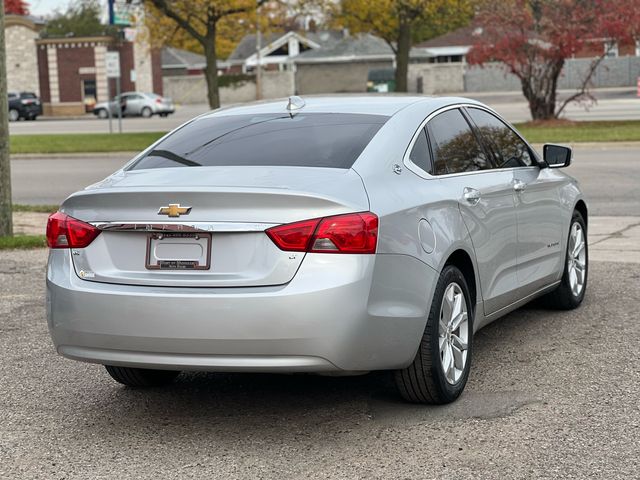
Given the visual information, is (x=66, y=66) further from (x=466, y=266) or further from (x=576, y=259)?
(x=466, y=266)

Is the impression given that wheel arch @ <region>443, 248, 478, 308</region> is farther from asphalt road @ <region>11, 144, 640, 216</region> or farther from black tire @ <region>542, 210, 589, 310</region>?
asphalt road @ <region>11, 144, 640, 216</region>

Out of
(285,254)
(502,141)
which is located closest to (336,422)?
(285,254)

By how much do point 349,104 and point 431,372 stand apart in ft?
5.57

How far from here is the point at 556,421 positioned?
5.31 m

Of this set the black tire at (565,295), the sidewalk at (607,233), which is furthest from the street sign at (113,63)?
the black tire at (565,295)

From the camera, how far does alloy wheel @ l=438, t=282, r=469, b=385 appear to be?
18.4 ft

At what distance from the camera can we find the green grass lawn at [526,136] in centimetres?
2542

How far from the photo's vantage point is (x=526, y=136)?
26422mm

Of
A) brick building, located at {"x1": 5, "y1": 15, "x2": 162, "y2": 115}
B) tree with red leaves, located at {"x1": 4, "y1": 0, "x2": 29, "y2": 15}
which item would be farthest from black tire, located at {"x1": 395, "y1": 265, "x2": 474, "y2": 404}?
tree with red leaves, located at {"x1": 4, "y1": 0, "x2": 29, "y2": 15}

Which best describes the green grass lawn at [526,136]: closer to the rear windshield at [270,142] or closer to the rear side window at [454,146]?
the rear side window at [454,146]

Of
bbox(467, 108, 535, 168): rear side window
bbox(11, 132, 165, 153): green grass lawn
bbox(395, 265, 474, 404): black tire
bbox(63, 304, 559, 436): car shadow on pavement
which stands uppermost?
bbox(467, 108, 535, 168): rear side window

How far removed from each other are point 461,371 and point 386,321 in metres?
0.89

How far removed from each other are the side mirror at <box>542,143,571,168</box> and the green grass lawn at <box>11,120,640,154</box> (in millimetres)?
17273

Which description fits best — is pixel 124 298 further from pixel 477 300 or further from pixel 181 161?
pixel 477 300
